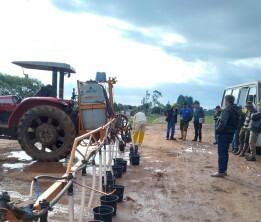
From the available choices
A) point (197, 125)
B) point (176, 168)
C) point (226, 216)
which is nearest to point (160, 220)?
point (226, 216)

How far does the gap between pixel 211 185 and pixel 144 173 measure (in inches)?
59.9

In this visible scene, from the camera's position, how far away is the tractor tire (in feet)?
26.3

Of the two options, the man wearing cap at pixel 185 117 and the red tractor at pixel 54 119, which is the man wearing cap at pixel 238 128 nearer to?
the man wearing cap at pixel 185 117

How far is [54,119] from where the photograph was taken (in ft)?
27.0

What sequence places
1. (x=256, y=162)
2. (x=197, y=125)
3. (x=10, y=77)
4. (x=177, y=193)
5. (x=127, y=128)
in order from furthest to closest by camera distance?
(x=10, y=77) < (x=197, y=125) < (x=127, y=128) < (x=256, y=162) < (x=177, y=193)

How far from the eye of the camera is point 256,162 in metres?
9.30

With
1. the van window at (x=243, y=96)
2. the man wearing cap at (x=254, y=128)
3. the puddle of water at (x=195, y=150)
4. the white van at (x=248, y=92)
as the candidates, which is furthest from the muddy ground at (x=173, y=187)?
the van window at (x=243, y=96)

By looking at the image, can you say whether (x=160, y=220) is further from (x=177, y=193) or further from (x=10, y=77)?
(x=10, y=77)

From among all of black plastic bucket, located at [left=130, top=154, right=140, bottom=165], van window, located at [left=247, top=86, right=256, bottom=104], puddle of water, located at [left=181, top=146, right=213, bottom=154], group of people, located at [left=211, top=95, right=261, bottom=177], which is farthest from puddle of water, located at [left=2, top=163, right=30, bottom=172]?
van window, located at [left=247, top=86, right=256, bottom=104]

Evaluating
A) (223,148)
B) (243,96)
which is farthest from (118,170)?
(243,96)

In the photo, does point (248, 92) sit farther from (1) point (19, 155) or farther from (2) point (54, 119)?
(1) point (19, 155)

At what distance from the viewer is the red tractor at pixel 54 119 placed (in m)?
8.06

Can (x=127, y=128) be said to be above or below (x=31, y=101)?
below

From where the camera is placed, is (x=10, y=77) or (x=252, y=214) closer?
(x=252, y=214)
